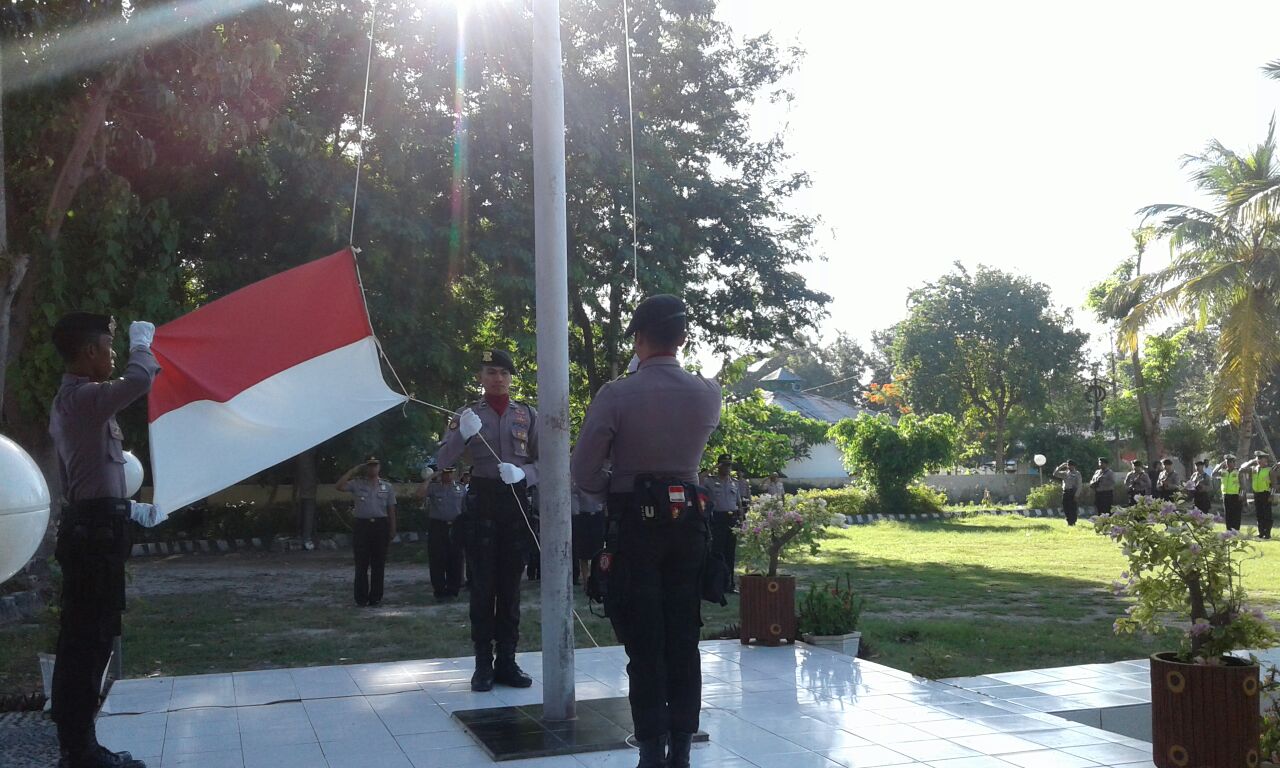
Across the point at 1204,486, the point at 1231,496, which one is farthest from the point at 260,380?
the point at 1204,486

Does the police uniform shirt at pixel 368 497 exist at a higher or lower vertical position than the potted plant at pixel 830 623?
higher

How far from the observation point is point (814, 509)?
962 centimetres

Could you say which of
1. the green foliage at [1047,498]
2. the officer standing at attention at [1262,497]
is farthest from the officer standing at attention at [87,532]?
the green foliage at [1047,498]

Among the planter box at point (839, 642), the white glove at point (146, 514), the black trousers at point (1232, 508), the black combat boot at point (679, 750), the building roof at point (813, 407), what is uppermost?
the building roof at point (813, 407)

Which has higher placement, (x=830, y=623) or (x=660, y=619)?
(x=660, y=619)

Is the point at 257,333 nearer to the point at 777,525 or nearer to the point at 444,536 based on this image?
the point at 777,525

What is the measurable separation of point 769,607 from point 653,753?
4013 mm

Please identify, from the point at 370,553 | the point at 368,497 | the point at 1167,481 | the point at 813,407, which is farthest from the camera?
the point at 813,407

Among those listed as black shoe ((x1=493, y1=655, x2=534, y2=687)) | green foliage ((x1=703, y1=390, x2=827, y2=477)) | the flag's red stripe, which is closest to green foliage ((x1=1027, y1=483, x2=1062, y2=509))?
green foliage ((x1=703, y1=390, x2=827, y2=477))

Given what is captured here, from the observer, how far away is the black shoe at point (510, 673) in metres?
7.44

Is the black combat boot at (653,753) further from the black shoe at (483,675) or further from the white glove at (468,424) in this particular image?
the black shoe at (483,675)

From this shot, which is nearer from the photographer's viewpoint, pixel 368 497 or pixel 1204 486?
pixel 368 497

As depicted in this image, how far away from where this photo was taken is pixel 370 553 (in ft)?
48.1

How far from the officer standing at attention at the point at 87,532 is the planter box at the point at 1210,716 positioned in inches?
188
